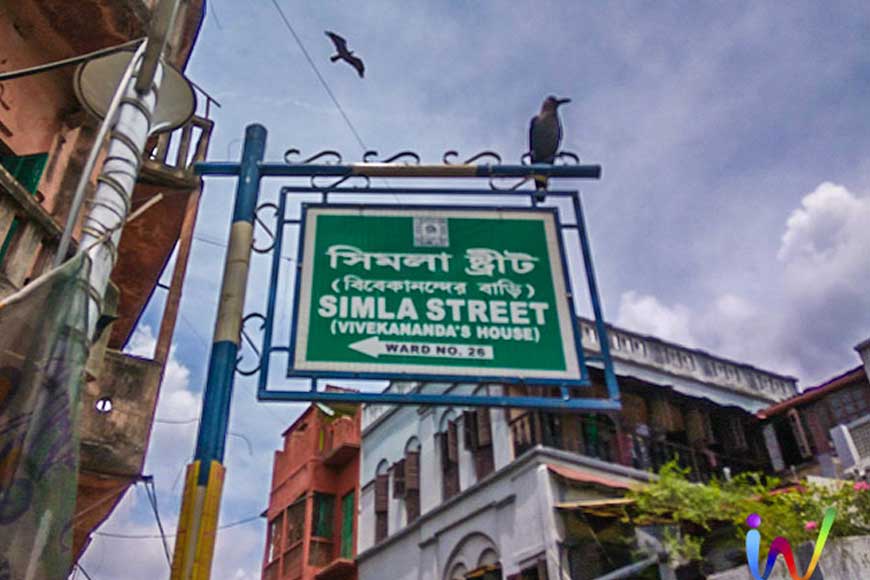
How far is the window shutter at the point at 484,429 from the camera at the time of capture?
53.2 ft

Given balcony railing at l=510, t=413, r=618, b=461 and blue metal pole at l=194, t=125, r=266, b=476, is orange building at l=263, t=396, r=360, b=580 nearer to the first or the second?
balcony railing at l=510, t=413, r=618, b=461

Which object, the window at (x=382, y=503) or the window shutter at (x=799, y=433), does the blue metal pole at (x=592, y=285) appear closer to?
the window shutter at (x=799, y=433)

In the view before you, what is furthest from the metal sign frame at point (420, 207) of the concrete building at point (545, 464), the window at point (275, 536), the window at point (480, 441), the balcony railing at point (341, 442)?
the window at point (275, 536)

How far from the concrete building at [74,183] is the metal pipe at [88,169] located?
2316 millimetres

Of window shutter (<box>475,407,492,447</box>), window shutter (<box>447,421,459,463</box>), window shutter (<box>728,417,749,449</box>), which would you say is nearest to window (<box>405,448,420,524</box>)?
window shutter (<box>447,421,459,463</box>)

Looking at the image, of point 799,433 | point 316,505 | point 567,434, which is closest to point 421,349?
point 567,434

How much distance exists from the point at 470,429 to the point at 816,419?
8.04m

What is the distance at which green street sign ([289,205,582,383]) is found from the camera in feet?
12.1

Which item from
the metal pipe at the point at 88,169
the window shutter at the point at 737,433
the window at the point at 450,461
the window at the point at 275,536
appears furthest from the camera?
the window at the point at 275,536

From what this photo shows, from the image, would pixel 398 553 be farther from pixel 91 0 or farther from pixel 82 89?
pixel 82 89

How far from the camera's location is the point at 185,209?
8.50m

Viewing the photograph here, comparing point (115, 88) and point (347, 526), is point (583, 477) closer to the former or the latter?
point (347, 526)

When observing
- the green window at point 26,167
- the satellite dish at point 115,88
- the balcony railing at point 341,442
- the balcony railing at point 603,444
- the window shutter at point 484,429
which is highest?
the balcony railing at point 341,442

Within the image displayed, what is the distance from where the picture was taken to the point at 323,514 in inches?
850
